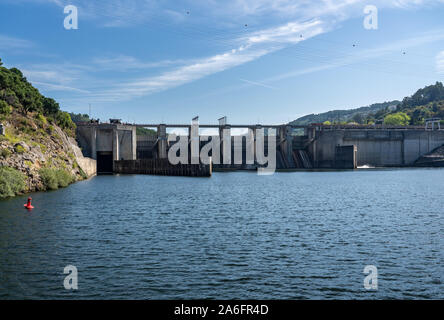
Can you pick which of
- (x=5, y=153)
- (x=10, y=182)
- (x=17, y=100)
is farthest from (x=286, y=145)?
(x=10, y=182)

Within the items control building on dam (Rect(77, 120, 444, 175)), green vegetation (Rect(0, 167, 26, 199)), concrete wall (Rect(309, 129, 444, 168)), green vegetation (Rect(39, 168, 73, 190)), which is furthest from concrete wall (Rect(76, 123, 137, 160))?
green vegetation (Rect(0, 167, 26, 199))

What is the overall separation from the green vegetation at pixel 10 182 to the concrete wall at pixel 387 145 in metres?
99.7

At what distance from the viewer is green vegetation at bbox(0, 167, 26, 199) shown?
42688 millimetres

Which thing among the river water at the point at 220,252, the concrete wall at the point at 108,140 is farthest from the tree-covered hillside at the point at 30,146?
the river water at the point at 220,252

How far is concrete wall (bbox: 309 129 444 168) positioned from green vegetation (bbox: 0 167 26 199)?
99748 millimetres

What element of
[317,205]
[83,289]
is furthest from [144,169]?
[83,289]

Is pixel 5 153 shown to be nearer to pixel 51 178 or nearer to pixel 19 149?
pixel 19 149

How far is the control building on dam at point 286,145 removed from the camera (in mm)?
112250

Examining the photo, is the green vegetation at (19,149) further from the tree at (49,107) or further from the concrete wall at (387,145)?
the concrete wall at (387,145)

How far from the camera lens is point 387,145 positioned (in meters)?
139

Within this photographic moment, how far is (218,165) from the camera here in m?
130

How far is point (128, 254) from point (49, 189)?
3878cm

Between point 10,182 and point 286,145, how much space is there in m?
95.3
